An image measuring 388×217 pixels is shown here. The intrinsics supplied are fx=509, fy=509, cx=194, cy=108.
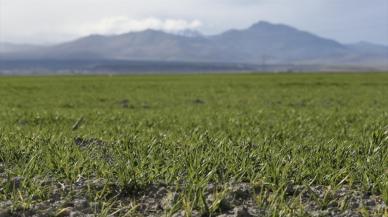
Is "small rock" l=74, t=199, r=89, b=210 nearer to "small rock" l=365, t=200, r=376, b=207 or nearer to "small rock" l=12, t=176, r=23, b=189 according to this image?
"small rock" l=12, t=176, r=23, b=189

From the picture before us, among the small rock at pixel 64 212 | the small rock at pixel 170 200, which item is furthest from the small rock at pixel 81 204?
the small rock at pixel 170 200

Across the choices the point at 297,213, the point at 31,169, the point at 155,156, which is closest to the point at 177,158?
the point at 155,156

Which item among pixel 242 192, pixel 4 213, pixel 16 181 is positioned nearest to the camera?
pixel 4 213

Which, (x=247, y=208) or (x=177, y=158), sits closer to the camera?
(x=247, y=208)

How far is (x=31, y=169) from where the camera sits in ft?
18.4

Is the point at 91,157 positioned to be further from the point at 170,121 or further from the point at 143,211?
the point at 170,121

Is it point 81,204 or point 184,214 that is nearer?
point 184,214

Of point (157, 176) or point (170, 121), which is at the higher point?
point (157, 176)

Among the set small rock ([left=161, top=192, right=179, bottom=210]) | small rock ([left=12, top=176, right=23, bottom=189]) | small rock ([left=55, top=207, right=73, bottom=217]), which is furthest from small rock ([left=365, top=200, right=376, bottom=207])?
small rock ([left=12, top=176, right=23, bottom=189])

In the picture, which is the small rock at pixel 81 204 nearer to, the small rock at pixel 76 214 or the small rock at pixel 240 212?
the small rock at pixel 76 214

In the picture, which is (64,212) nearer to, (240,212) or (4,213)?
(4,213)

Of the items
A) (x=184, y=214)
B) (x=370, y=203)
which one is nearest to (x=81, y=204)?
(x=184, y=214)

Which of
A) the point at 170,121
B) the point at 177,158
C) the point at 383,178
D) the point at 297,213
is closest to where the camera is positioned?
the point at 297,213

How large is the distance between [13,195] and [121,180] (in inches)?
40.9
